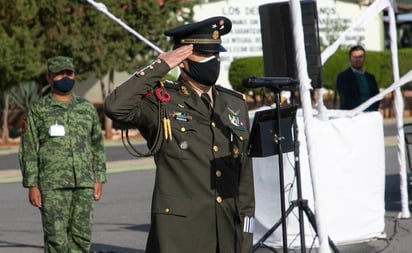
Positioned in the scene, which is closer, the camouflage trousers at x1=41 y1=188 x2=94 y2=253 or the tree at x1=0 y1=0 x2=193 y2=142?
the camouflage trousers at x1=41 y1=188 x2=94 y2=253

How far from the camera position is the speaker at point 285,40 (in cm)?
898

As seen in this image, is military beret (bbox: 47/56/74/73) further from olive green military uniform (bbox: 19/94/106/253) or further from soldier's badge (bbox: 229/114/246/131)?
soldier's badge (bbox: 229/114/246/131)

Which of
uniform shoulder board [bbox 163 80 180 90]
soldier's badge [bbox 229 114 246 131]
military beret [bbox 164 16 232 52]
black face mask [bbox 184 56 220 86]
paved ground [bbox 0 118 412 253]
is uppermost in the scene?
military beret [bbox 164 16 232 52]

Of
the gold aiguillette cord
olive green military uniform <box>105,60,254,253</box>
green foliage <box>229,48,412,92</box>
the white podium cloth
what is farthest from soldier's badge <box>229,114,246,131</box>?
green foliage <box>229,48,412,92</box>

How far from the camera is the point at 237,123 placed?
5.71 m

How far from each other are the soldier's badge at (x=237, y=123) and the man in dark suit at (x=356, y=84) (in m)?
8.11

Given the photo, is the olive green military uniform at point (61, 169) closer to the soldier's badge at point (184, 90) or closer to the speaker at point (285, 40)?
the speaker at point (285, 40)

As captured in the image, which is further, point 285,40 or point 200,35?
point 285,40

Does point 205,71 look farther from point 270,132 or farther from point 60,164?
point 60,164

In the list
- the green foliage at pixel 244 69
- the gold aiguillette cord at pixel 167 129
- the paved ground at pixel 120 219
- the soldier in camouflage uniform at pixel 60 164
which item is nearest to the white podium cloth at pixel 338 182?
the paved ground at pixel 120 219

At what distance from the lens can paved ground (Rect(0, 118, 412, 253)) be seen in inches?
424

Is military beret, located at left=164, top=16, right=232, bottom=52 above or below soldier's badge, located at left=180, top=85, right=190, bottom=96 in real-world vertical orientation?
above

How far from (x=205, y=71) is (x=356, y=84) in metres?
8.58

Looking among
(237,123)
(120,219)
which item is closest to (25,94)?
(120,219)
